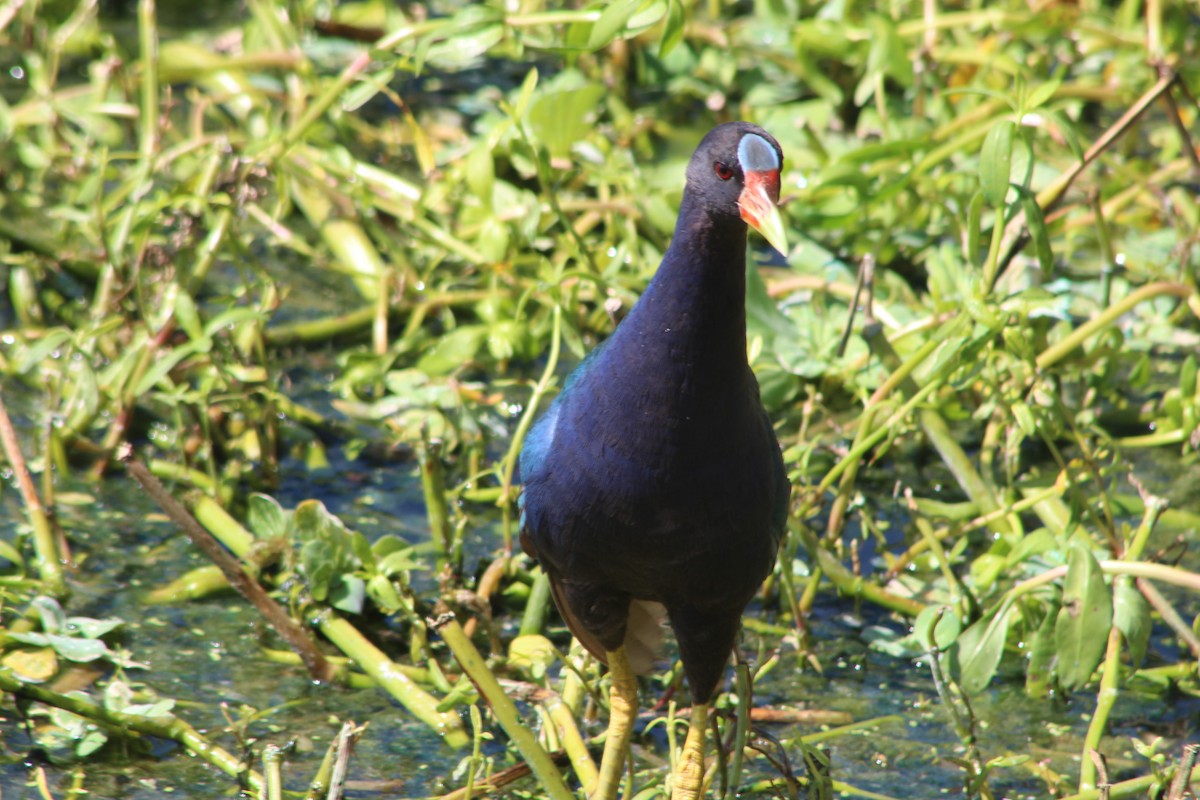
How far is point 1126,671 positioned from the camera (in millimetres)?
2307

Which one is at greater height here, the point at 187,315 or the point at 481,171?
the point at 481,171

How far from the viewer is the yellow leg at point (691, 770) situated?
2.04 m

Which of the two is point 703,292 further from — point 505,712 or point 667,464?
point 505,712

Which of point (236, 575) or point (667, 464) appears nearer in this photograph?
point (667, 464)

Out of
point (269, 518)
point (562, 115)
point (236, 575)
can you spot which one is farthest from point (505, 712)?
point (562, 115)

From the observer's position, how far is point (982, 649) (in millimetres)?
2268

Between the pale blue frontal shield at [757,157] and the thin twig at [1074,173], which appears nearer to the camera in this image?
the pale blue frontal shield at [757,157]

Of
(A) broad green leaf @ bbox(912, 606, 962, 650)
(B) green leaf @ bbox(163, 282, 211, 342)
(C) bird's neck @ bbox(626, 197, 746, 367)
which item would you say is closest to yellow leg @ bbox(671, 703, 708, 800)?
(A) broad green leaf @ bbox(912, 606, 962, 650)

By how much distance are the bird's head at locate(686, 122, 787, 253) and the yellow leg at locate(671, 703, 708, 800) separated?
785 mm

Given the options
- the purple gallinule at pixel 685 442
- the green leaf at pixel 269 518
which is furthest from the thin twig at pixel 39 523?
the purple gallinule at pixel 685 442

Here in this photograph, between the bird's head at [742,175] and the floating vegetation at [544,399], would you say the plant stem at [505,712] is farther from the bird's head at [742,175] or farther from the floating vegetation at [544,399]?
the bird's head at [742,175]

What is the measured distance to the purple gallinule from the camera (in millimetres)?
1803

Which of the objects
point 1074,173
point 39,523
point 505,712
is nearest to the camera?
point 505,712

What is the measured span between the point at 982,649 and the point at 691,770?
55cm
